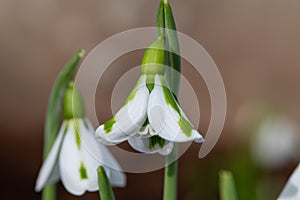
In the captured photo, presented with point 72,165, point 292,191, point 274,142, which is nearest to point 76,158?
point 72,165

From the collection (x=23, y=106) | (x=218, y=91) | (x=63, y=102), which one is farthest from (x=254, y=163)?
(x=23, y=106)

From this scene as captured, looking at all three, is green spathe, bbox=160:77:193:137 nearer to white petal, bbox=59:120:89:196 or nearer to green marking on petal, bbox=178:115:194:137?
green marking on petal, bbox=178:115:194:137

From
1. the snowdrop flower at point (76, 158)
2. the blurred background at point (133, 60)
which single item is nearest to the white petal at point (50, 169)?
the snowdrop flower at point (76, 158)

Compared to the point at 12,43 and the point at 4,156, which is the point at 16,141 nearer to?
the point at 4,156

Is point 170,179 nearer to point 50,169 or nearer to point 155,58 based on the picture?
point 155,58

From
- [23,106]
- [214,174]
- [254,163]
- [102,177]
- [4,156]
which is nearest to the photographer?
[102,177]
